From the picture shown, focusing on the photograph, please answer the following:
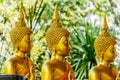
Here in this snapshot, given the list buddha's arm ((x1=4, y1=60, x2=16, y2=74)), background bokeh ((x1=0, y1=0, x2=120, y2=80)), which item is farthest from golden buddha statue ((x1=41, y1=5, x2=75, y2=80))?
background bokeh ((x1=0, y1=0, x2=120, y2=80))

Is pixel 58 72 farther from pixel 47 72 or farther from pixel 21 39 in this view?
pixel 21 39

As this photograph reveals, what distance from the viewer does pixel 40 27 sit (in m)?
4.80

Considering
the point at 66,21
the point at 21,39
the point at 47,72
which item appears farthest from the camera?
the point at 66,21

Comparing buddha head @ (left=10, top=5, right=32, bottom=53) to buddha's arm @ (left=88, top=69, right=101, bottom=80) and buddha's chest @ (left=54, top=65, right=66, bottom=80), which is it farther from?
buddha's arm @ (left=88, top=69, right=101, bottom=80)

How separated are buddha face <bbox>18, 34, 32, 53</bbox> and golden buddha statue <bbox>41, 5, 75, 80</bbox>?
0.09 metres

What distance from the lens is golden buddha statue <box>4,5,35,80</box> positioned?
1.70m

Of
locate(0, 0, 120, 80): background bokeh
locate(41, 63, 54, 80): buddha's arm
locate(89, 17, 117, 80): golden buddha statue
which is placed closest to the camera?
locate(41, 63, 54, 80): buddha's arm

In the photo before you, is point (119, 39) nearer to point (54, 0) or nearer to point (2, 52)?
point (54, 0)

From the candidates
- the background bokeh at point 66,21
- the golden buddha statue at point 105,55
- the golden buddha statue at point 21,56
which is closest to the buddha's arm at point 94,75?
the golden buddha statue at point 105,55

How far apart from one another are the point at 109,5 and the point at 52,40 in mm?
3236

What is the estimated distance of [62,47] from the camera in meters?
1.75

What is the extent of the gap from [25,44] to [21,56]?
0.18ft

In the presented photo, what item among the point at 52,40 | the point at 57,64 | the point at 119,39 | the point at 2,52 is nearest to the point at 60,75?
the point at 57,64

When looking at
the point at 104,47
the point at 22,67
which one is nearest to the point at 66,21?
the point at 104,47
